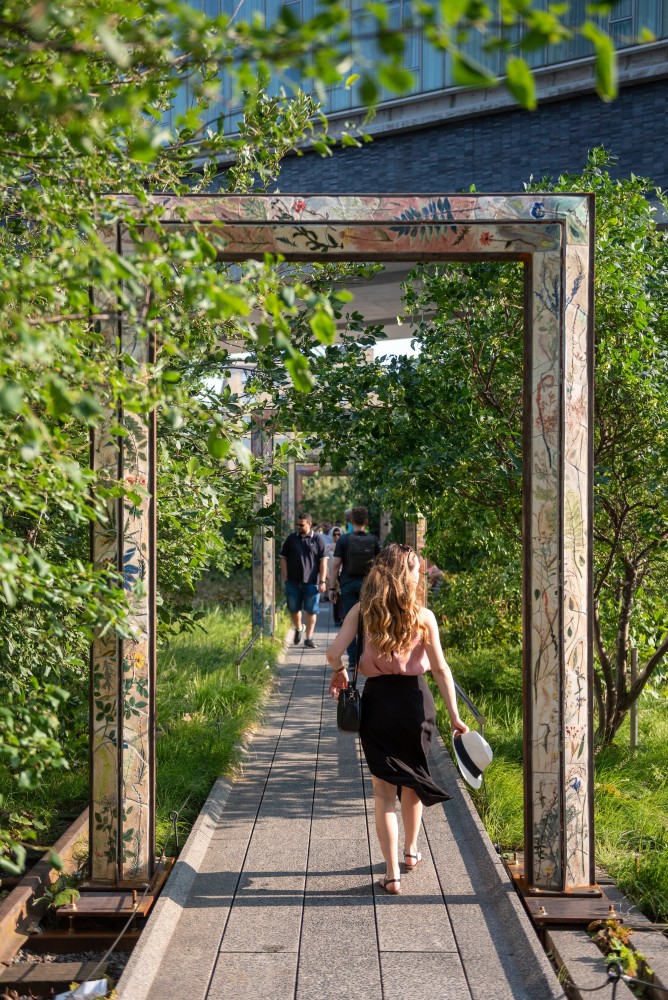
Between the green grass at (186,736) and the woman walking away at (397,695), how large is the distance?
4.51 ft

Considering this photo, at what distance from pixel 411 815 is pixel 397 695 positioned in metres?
0.67

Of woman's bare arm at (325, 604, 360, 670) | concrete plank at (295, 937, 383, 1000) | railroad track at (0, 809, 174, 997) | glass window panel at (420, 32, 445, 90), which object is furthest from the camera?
glass window panel at (420, 32, 445, 90)

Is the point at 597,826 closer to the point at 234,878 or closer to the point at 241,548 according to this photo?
the point at 234,878

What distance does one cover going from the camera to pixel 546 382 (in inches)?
188

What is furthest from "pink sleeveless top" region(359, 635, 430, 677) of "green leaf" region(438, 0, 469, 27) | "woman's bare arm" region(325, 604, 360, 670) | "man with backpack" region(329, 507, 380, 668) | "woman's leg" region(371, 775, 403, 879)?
"man with backpack" region(329, 507, 380, 668)

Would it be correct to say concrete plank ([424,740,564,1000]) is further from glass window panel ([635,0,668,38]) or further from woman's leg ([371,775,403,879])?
glass window panel ([635,0,668,38])

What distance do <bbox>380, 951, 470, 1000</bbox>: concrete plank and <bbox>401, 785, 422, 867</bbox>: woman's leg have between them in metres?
1.01

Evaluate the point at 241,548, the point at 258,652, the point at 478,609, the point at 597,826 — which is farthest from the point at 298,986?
the point at 258,652

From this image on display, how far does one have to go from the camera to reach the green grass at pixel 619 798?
513 cm

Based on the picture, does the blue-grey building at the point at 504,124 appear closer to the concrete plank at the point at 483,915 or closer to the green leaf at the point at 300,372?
the concrete plank at the point at 483,915

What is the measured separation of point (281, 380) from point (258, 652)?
6117 millimetres

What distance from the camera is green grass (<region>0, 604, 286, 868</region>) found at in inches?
242

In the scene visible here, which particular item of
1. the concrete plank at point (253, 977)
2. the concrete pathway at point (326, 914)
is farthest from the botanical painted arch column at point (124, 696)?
the concrete plank at point (253, 977)

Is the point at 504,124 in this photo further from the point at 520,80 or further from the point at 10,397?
the point at 10,397
